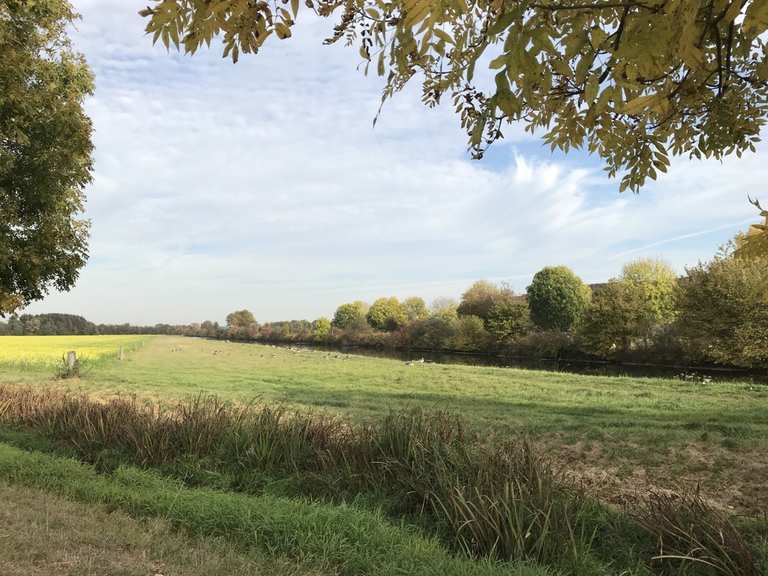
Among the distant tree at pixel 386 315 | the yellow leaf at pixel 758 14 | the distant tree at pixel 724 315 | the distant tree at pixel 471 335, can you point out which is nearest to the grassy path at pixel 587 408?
the yellow leaf at pixel 758 14

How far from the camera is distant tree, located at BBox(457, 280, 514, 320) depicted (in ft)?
228

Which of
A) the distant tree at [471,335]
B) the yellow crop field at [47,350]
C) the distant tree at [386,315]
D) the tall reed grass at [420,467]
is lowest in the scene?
the yellow crop field at [47,350]

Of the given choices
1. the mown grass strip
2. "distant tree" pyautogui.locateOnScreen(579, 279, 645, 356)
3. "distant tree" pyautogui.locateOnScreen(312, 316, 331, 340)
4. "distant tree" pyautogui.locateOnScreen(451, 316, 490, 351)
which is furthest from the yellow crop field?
"distant tree" pyautogui.locateOnScreen(312, 316, 331, 340)

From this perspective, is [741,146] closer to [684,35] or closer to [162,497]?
[684,35]

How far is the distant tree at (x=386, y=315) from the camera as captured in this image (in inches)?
3935

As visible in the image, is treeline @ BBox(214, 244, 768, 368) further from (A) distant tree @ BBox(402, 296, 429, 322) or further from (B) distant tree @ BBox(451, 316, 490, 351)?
(A) distant tree @ BBox(402, 296, 429, 322)

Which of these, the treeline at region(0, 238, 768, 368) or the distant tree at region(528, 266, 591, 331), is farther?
the distant tree at region(528, 266, 591, 331)

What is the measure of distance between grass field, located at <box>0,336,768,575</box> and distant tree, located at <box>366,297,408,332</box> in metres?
74.3

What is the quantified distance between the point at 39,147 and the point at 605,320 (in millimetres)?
43174

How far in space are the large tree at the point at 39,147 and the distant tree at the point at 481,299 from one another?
2255 inches

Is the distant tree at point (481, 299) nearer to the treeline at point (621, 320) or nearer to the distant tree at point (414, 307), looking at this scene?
the treeline at point (621, 320)

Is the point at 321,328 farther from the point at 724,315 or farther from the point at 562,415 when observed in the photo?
the point at 562,415

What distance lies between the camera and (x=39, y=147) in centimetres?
1116

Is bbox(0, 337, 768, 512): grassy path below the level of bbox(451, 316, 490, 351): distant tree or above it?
below
